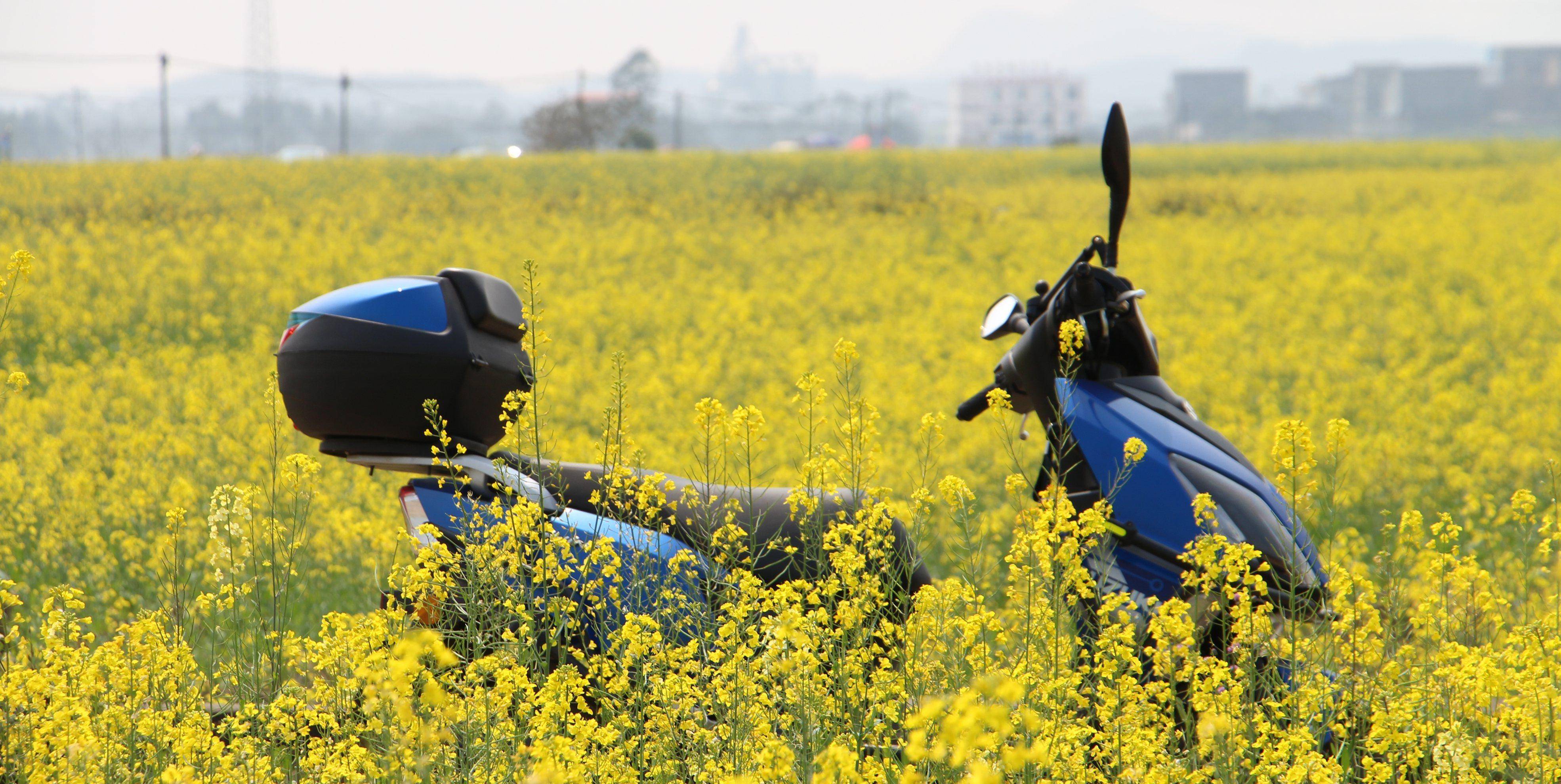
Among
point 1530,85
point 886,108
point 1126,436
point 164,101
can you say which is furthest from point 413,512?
point 1530,85

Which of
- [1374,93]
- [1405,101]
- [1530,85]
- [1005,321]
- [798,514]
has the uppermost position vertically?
[1374,93]

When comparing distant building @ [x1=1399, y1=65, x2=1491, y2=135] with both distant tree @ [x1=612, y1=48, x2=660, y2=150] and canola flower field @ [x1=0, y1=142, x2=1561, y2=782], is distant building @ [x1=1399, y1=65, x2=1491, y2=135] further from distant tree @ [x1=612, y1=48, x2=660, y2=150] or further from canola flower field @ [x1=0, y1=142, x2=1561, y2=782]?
canola flower field @ [x1=0, y1=142, x2=1561, y2=782]

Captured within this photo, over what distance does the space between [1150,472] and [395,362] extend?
164 centimetres

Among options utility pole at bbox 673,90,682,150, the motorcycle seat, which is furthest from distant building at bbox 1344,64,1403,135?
the motorcycle seat

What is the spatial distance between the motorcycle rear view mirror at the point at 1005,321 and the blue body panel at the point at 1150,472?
234 mm

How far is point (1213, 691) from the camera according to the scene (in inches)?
81.5

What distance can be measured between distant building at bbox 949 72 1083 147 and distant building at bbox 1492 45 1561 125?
2387 inches

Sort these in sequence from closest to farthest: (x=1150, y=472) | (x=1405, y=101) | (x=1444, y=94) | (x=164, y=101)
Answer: (x=1150, y=472) < (x=164, y=101) < (x=1444, y=94) < (x=1405, y=101)

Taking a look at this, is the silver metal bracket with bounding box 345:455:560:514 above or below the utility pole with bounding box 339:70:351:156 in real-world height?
below

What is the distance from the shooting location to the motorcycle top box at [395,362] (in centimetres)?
248

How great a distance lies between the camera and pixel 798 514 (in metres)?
2.54

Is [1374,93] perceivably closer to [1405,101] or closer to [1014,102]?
[1405,101]

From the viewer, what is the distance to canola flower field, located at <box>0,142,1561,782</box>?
194 centimetres

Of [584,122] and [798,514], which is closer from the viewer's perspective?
[798,514]
